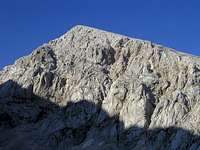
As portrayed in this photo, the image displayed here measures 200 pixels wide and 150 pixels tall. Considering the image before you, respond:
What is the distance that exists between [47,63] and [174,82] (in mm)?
22345

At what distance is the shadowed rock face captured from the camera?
105 metres

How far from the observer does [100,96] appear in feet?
372

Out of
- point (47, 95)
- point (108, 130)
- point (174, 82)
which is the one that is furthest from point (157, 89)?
point (47, 95)

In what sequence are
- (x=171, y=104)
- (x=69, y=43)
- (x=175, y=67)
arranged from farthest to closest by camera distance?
(x=69, y=43) < (x=175, y=67) < (x=171, y=104)

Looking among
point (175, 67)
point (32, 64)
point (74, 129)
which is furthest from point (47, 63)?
point (175, 67)

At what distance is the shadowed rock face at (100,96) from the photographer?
105 metres

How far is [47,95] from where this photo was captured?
11700 centimetres

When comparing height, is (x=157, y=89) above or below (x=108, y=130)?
above

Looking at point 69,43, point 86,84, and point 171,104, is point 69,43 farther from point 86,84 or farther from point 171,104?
point 171,104

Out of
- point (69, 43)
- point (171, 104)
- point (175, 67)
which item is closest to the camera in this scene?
point (171, 104)

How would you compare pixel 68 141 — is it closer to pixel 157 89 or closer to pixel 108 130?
pixel 108 130

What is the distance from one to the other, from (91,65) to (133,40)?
8.94 meters

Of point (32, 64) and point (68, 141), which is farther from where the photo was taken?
point (32, 64)

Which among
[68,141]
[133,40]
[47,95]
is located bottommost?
[68,141]
